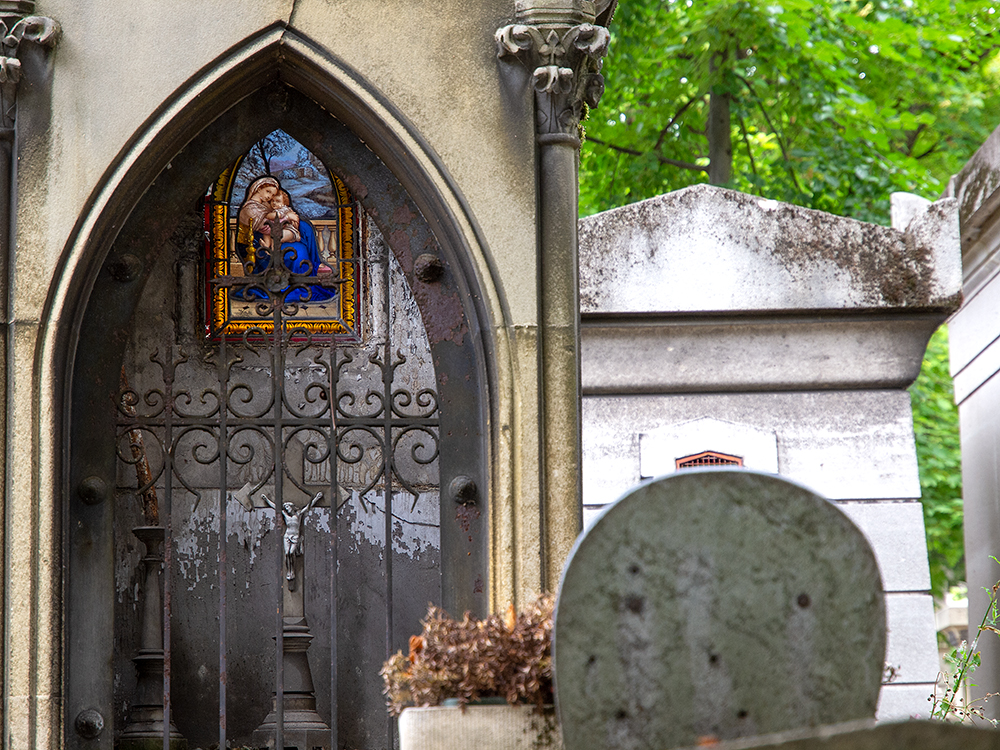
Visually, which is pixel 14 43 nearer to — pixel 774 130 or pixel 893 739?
pixel 893 739

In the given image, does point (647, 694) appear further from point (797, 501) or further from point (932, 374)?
point (932, 374)

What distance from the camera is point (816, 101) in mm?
12305

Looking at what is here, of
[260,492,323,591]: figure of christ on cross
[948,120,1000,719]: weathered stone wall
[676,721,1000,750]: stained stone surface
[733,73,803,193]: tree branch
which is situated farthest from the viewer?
[733,73,803,193]: tree branch

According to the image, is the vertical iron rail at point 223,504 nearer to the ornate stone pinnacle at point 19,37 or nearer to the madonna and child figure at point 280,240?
the madonna and child figure at point 280,240

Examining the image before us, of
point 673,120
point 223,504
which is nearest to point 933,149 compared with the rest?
point 673,120

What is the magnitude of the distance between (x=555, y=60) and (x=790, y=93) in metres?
8.09

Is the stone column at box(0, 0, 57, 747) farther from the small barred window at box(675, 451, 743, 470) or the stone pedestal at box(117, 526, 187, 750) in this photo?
the small barred window at box(675, 451, 743, 470)

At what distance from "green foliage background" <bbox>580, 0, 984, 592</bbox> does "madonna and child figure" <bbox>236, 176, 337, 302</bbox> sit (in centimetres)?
713

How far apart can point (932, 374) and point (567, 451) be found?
10.2 metres

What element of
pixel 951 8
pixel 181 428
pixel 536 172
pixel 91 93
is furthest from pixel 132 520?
pixel 951 8

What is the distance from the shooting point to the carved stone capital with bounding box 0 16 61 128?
4750 mm

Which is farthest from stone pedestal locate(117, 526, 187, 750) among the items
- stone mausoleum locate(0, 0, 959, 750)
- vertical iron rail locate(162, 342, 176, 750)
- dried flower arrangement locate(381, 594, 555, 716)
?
dried flower arrangement locate(381, 594, 555, 716)

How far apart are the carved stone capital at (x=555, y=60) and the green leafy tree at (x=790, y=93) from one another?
6.92m

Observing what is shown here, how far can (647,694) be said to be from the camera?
3.30m
